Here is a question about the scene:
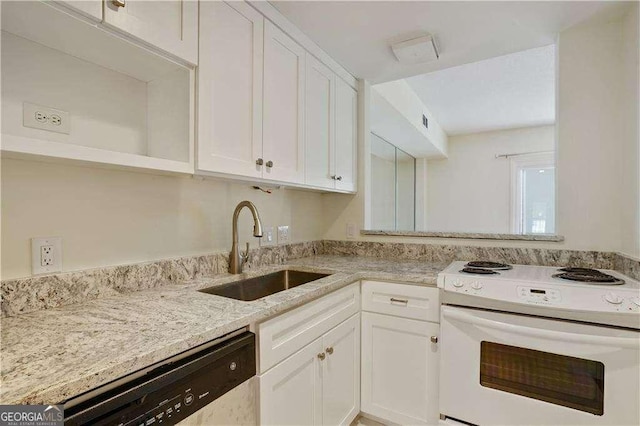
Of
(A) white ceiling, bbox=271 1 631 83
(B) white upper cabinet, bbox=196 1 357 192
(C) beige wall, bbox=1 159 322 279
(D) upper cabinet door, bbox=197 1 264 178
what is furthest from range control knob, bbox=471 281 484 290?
(A) white ceiling, bbox=271 1 631 83

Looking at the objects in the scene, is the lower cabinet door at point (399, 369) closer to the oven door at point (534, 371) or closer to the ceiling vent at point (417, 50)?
the oven door at point (534, 371)

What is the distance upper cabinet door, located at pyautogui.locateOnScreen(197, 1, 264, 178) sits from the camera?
124 cm

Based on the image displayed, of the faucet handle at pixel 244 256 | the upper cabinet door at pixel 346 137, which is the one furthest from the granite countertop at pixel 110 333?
the upper cabinet door at pixel 346 137

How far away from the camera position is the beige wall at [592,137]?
1688 millimetres

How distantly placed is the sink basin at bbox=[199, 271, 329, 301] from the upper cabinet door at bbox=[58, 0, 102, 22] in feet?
3.35

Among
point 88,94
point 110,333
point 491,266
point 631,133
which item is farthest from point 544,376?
point 88,94

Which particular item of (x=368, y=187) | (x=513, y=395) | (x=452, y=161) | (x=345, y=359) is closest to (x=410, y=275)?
(x=345, y=359)

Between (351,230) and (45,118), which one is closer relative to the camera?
(45,118)

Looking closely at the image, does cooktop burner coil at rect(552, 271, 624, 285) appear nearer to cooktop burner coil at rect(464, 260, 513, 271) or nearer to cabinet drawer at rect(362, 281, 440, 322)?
cooktop burner coil at rect(464, 260, 513, 271)

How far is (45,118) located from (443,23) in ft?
6.12

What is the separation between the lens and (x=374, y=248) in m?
2.38

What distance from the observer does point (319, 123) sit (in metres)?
1.98

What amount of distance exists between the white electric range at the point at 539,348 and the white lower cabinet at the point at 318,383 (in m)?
0.44

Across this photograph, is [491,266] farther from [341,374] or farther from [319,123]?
[319,123]
